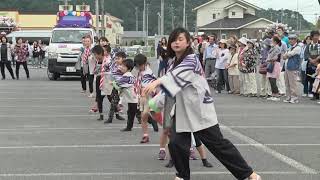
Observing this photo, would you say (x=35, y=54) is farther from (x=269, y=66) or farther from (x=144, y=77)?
(x=144, y=77)

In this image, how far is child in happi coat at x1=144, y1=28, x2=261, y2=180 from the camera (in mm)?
6430

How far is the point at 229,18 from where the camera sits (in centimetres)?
9544

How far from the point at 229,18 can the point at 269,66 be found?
79.5 meters

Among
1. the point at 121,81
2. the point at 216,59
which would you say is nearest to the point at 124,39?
the point at 216,59

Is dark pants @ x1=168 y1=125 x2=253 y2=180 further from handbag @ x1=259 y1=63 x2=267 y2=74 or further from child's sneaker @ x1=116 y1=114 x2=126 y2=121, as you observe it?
handbag @ x1=259 y1=63 x2=267 y2=74

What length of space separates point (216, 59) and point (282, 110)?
6418mm

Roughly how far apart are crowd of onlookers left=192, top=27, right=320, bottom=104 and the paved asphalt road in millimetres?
902

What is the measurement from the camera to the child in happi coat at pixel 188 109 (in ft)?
21.1

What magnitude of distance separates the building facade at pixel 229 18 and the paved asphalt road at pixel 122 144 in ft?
245

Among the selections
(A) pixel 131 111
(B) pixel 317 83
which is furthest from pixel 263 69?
(A) pixel 131 111

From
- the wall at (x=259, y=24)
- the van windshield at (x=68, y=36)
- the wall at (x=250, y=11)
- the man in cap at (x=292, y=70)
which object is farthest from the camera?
the wall at (x=250, y=11)

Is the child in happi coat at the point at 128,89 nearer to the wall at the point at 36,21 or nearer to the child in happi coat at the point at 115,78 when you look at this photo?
the child in happi coat at the point at 115,78

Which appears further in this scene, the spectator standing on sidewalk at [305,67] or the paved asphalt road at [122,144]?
the spectator standing on sidewalk at [305,67]

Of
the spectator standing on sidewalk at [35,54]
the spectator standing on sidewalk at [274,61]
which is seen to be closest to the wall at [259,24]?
the spectator standing on sidewalk at [35,54]
